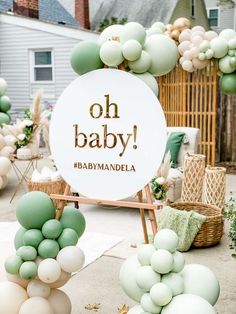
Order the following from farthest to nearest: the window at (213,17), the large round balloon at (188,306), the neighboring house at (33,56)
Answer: the window at (213,17) → the neighboring house at (33,56) → the large round balloon at (188,306)

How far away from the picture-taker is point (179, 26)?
7.53 meters

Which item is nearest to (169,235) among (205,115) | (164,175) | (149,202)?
(149,202)

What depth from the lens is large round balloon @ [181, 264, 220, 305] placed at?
2.19 meters

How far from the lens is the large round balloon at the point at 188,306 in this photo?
2039mm

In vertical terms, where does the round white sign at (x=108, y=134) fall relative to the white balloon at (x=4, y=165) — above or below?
above

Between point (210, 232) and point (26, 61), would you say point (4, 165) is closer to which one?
point (210, 232)

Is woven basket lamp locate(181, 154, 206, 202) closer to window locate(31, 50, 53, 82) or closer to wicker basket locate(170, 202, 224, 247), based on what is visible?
wicker basket locate(170, 202, 224, 247)

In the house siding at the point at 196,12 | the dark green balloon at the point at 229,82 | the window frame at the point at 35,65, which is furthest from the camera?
the house siding at the point at 196,12

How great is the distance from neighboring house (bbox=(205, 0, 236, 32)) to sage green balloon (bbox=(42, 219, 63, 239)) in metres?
14.5

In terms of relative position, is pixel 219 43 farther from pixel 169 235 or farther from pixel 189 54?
pixel 169 235

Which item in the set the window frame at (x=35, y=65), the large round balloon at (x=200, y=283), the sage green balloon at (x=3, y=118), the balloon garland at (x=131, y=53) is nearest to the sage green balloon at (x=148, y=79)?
the balloon garland at (x=131, y=53)

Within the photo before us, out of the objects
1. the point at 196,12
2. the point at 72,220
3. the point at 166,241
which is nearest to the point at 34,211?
the point at 72,220

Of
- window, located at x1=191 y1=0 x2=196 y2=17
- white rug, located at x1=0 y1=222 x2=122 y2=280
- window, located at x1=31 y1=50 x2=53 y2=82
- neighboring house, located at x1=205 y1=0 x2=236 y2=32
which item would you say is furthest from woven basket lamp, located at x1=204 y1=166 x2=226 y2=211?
neighboring house, located at x1=205 y1=0 x2=236 y2=32

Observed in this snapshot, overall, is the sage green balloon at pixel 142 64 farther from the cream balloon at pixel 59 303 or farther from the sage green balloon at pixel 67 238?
the cream balloon at pixel 59 303
